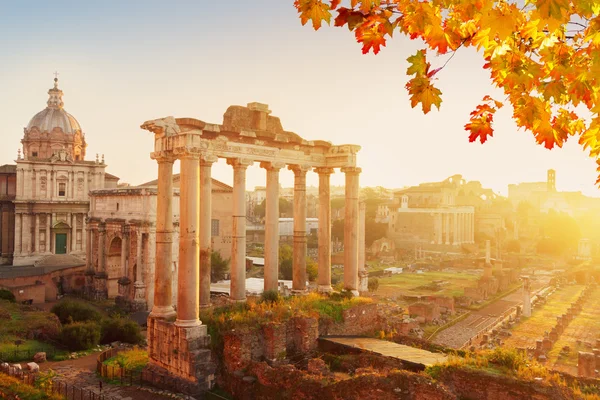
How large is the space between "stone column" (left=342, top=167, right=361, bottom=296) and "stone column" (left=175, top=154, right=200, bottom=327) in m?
6.15

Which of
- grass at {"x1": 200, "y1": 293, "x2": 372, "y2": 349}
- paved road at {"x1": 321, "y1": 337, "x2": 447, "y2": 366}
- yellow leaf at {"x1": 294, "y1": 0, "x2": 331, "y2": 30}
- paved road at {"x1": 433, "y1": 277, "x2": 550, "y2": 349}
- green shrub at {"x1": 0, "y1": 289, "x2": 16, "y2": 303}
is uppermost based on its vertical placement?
yellow leaf at {"x1": 294, "y1": 0, "x2": 331, "y2": 30}

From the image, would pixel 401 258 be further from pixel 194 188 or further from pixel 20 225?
pixel 194 188

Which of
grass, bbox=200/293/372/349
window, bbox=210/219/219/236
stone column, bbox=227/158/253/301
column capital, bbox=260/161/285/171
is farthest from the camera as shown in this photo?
window, bbox=210/219/219/236

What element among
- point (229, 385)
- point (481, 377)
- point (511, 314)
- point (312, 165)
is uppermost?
point (312, 165)

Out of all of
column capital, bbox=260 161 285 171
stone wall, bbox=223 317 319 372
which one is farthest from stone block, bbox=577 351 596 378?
column capital, bbox=260 161 285 171

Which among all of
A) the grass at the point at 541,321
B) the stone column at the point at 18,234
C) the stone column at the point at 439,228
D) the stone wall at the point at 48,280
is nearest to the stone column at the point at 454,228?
the stone column at the point at 439,228

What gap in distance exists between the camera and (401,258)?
211 ft

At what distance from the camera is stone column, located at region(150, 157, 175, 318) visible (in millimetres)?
12227

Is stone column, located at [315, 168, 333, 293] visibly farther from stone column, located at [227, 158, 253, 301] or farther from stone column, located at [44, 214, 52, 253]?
stone column, located at [44, 214, 52, 253]

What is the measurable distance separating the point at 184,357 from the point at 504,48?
10.2 metres

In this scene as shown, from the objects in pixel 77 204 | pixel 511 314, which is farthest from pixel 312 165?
pixel 77 204

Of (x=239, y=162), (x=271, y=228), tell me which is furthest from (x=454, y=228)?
(x=239, y=162)

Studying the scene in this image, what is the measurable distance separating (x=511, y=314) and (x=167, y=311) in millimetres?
25965

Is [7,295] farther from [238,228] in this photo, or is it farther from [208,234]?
[238,228]
